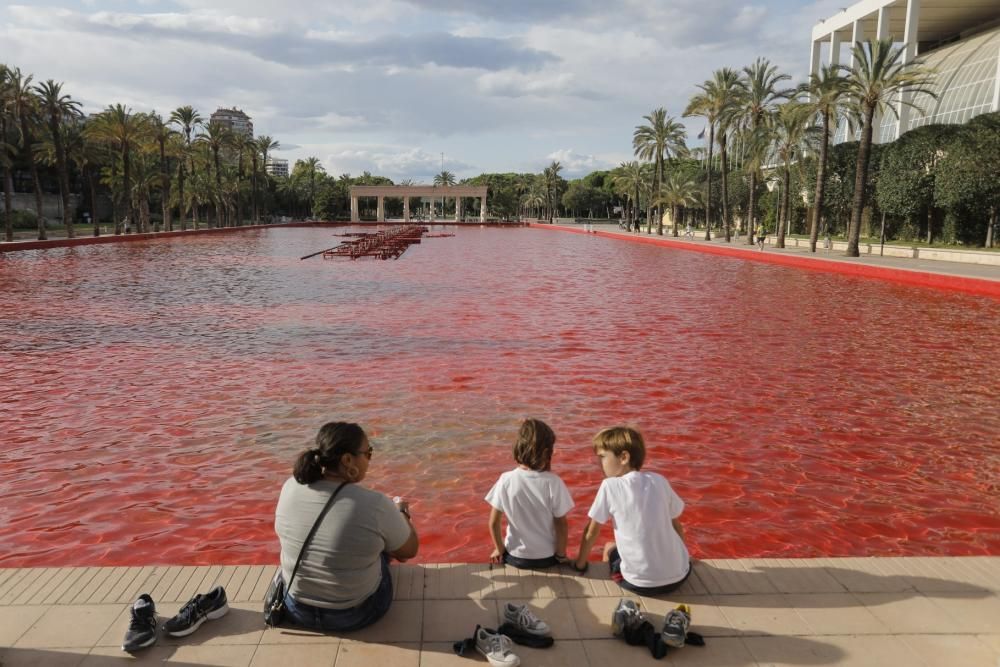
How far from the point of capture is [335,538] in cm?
345

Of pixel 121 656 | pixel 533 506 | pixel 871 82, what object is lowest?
pixel 121 656

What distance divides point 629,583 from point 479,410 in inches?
195

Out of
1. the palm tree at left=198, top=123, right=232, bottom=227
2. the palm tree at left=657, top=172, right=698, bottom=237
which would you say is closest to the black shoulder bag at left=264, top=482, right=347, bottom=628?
the palm tree at left=657, top=172, right=698, bottom=237

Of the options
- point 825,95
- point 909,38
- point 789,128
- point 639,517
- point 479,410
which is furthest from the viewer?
point 909,38

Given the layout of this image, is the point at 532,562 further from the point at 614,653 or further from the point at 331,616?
the point at 331,616

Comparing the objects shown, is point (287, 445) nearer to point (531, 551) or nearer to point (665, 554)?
A: point (531, 551)

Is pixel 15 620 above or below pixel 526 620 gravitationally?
below

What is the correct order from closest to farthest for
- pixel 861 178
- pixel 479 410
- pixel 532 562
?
pixel 532 562 < pixel 479 410 < pixel 861 178

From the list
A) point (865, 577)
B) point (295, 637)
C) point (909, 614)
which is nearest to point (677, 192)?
point (865, 577)

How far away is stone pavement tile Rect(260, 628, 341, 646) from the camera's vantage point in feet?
11.5

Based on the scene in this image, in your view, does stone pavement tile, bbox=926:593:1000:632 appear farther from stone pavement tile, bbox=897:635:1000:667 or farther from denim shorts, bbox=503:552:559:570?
denim shorts, bbox=503:552:559:570

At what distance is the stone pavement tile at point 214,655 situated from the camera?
3334 mm

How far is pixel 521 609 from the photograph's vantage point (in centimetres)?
355

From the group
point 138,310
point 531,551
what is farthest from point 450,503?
point 138,310
